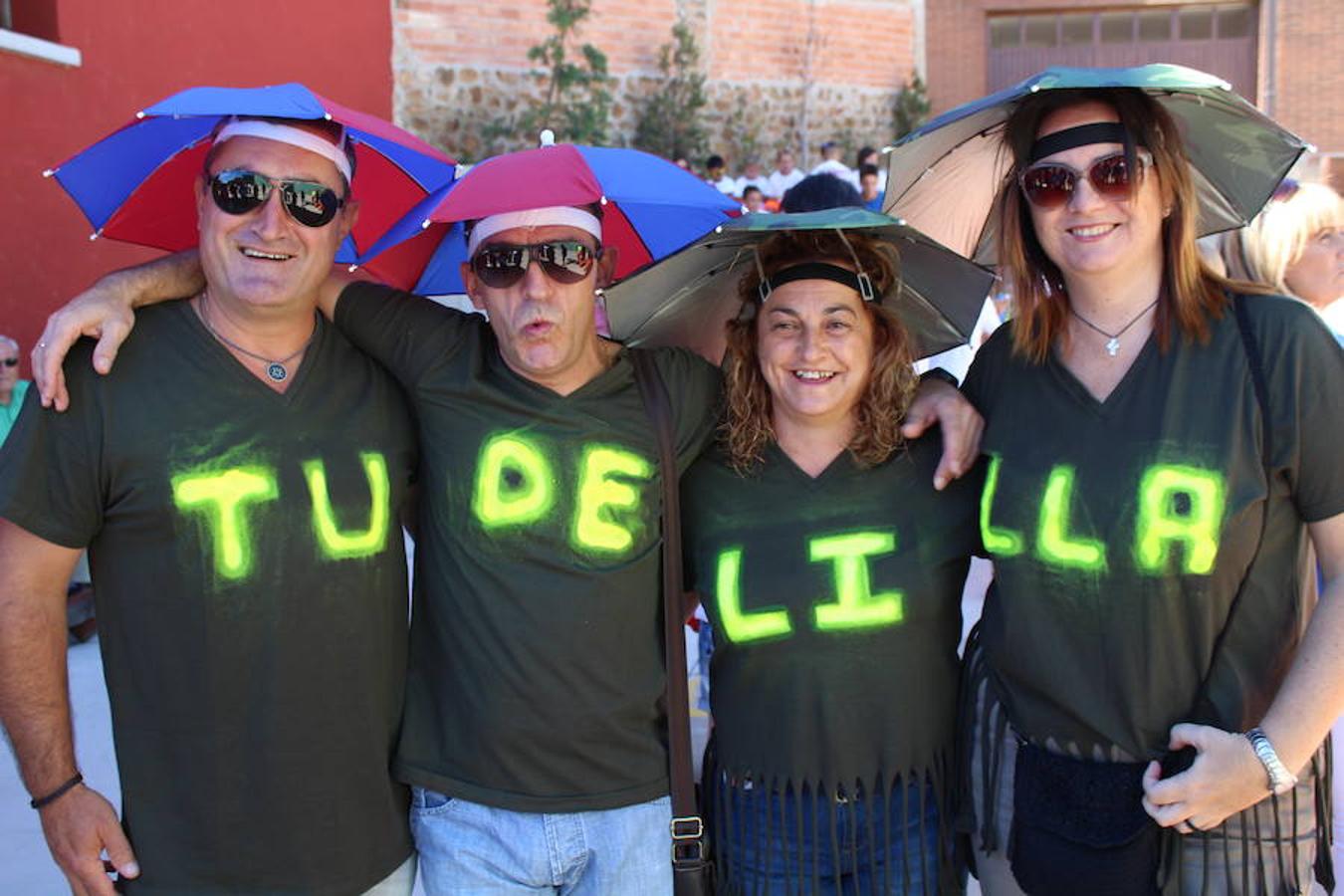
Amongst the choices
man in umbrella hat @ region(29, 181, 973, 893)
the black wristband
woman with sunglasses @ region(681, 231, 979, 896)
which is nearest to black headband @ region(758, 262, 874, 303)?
woman with sunglasses @ region(681, 231, 979, 896)

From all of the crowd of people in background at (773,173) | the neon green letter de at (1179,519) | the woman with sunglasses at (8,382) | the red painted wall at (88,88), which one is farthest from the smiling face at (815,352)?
the crowd of people in background at (773,173)

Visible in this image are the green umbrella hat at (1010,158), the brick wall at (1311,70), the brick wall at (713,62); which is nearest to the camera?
the green umbrella hat at (1010,158)

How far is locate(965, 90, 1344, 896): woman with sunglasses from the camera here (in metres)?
2.13

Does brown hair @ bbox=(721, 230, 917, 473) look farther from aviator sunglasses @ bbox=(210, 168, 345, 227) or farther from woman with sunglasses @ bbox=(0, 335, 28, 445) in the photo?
woman with sunglasses @ bbox=(0, 335, 28, 445)

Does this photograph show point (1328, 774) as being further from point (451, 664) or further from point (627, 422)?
point (451, 664)

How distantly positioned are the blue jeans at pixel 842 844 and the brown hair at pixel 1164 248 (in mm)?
1026

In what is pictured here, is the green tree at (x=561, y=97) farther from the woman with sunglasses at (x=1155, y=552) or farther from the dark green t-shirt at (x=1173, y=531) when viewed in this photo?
Answer: the dark green t-shirt at (x=1173, y=531)

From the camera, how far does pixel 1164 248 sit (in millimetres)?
2375

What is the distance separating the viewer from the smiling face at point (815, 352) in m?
2.57

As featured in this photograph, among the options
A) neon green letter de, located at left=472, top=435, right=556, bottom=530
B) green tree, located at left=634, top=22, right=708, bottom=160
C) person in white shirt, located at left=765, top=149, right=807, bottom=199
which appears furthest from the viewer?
green tree, located at left=634, top=22, right=708, bottom=160

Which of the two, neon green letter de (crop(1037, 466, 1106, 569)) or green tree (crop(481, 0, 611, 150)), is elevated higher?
green tree (crop(481, 0, 611, 150))

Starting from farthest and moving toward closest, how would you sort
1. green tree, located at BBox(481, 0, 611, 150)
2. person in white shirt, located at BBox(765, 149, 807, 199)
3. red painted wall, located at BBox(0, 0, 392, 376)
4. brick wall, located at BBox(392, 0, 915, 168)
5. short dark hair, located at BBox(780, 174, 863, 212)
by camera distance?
person in white shirt, located at BBox(765, 149, 807, 199), green tree, located at BBox(481, 0, 611, 150), brick wall, located at BBox(392, 0, 915, 168), red painted wall, located at BBox(0, 0, 392, 376), short dark hair, located at BBox(780, 174, 863, 212)

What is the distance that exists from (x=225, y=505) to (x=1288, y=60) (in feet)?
66.8

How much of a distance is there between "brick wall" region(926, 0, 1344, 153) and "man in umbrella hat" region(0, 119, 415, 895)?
56.1ft
